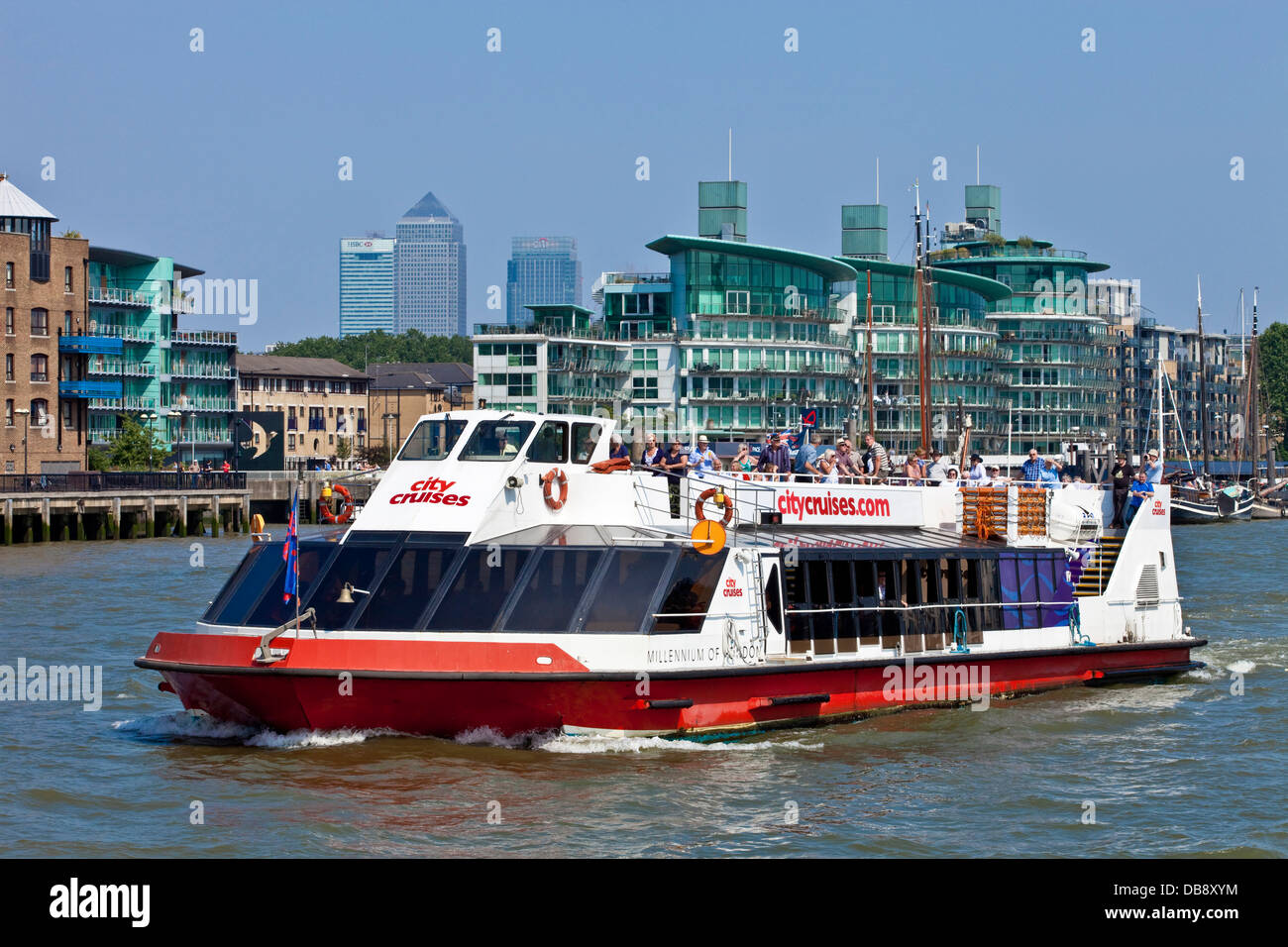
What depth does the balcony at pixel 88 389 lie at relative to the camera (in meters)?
88.8

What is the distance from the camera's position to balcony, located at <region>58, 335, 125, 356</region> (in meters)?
89.2

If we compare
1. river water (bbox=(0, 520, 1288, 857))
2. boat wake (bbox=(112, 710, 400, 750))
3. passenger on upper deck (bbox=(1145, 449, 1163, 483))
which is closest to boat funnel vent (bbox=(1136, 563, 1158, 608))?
passenger on upper deck (bbox=(1145, 449, 1163, 483))

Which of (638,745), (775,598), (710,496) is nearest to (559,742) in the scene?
(638,745)

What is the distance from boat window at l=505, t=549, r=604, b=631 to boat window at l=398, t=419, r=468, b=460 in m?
2.24

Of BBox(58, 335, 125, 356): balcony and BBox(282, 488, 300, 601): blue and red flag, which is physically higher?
BBox(58, 335, 125, 356): balcony

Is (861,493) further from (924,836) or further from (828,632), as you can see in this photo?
(924,836)

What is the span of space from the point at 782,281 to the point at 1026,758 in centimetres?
8971

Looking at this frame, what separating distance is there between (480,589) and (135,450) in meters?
75.8

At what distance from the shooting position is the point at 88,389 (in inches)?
3551

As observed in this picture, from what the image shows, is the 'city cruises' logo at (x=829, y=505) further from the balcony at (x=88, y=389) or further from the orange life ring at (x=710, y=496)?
the balcony at (x=88, y=389)

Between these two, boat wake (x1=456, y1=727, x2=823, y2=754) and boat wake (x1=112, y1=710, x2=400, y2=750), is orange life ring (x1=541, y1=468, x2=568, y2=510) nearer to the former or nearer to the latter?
boat wake (x1=456, y1=727, x2=823, y2=754)

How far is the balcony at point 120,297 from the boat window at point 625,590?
85092 millimetres

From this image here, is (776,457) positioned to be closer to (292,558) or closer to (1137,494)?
(1137,494)
